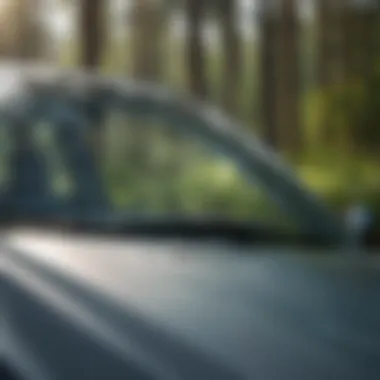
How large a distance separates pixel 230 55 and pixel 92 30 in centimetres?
113

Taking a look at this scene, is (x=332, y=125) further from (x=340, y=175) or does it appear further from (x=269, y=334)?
(x=269, y=334)

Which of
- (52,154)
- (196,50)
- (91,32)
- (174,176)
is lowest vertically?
(52,154)

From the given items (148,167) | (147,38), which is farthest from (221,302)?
(147,38)

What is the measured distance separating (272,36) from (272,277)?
8.25 metres

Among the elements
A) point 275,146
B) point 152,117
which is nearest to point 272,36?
point 275,146

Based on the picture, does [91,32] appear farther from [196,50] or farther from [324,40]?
[324,40]

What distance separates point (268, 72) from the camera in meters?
11.3

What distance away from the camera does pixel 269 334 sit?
2807 millimetres

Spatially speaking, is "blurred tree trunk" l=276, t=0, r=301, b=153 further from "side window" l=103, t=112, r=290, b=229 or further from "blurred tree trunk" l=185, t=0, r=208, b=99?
"side window" l=103, t=112, r=290, b=229

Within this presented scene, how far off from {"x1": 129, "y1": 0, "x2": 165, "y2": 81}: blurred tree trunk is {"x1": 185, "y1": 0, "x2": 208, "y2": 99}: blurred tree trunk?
23cm

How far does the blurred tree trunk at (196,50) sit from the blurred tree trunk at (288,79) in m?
0.64

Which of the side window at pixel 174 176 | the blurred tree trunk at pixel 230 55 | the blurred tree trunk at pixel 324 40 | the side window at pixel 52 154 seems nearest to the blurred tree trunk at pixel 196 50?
the blurred tree trunk at pixel 230 55

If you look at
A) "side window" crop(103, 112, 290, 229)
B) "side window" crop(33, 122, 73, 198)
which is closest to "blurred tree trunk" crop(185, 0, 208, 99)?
"side window" crop(103, 112, 290, 229)

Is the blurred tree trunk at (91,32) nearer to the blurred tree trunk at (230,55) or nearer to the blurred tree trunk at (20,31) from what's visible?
the blurred tree trunk at (20,31)
